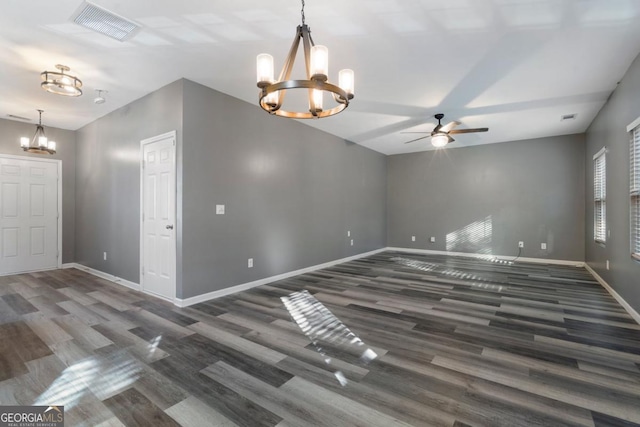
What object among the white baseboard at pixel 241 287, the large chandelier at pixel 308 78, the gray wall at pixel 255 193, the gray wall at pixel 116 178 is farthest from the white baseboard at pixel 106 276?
the large chandelier at pixel 308 78

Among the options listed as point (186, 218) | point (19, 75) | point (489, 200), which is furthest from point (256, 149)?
point (489, 200)

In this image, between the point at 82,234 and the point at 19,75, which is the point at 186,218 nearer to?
the point at 19,75

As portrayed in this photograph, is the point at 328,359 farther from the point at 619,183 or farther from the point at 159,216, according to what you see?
the point at 619,183

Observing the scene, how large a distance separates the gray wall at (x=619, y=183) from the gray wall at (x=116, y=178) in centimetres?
542

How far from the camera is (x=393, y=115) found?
510cm

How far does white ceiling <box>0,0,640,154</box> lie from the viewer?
7.99 feet

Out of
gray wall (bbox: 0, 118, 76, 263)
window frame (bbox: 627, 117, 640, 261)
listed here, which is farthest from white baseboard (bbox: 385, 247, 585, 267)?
gray wall (bbox: 0, 118, 76, 263)

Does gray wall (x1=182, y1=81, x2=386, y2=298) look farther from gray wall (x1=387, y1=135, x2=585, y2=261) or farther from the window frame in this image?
the window frame

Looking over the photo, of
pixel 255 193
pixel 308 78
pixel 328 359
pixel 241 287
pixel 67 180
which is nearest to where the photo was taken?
pixel 308 78

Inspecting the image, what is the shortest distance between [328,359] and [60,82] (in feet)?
13.6

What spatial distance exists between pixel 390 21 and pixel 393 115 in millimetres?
2592

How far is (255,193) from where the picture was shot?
454cm

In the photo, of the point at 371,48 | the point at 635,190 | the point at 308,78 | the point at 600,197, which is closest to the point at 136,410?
the point at 308,78

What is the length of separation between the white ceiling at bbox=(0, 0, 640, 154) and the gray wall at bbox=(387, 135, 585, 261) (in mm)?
2182
